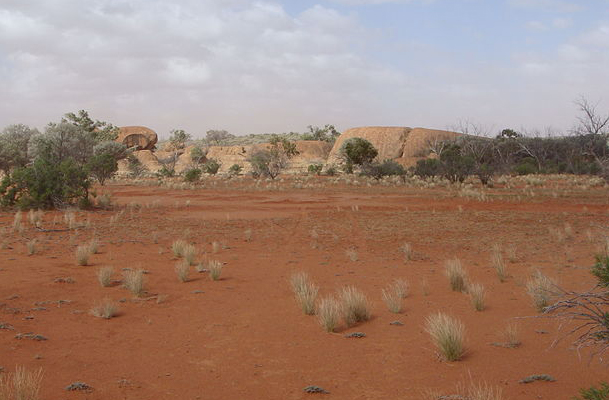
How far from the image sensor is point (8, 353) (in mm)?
5344

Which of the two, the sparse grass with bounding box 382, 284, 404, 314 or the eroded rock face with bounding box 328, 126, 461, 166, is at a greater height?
the eroded rock face with bounding box 328, 126, 461, 166

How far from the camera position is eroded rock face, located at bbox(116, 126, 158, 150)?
70500 mm

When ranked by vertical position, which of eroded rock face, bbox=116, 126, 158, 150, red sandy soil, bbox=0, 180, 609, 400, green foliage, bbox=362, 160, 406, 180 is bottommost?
red sandy soil, bbox=0, 180, 609, 400

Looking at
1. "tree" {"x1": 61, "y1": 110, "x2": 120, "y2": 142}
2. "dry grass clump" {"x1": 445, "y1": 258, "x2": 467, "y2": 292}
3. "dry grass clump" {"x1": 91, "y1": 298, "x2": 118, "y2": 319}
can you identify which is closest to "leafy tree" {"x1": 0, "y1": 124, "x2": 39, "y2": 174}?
"tree" {"x1": 61, "y1": 110, "x2": 120, "y2": 142}

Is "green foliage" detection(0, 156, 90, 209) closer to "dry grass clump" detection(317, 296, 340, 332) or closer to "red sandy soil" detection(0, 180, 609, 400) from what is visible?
"red sandy soil" detection(0, 180, 609, 400)

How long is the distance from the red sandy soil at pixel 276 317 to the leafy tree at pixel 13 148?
94.2ft

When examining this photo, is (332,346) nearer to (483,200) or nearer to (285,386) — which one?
(285,386)

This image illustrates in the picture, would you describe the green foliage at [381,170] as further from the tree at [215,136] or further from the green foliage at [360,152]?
the tree at [215,136]

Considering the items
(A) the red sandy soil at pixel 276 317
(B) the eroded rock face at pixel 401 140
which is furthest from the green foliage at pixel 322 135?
(A) the red sandy soil at pixel 276 317

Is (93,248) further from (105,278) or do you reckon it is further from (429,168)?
(429,168)

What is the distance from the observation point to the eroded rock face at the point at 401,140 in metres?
60.7

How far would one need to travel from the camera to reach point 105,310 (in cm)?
684

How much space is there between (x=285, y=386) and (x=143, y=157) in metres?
68.9

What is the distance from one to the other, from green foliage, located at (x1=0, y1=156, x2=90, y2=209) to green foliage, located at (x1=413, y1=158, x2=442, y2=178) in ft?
89.7
